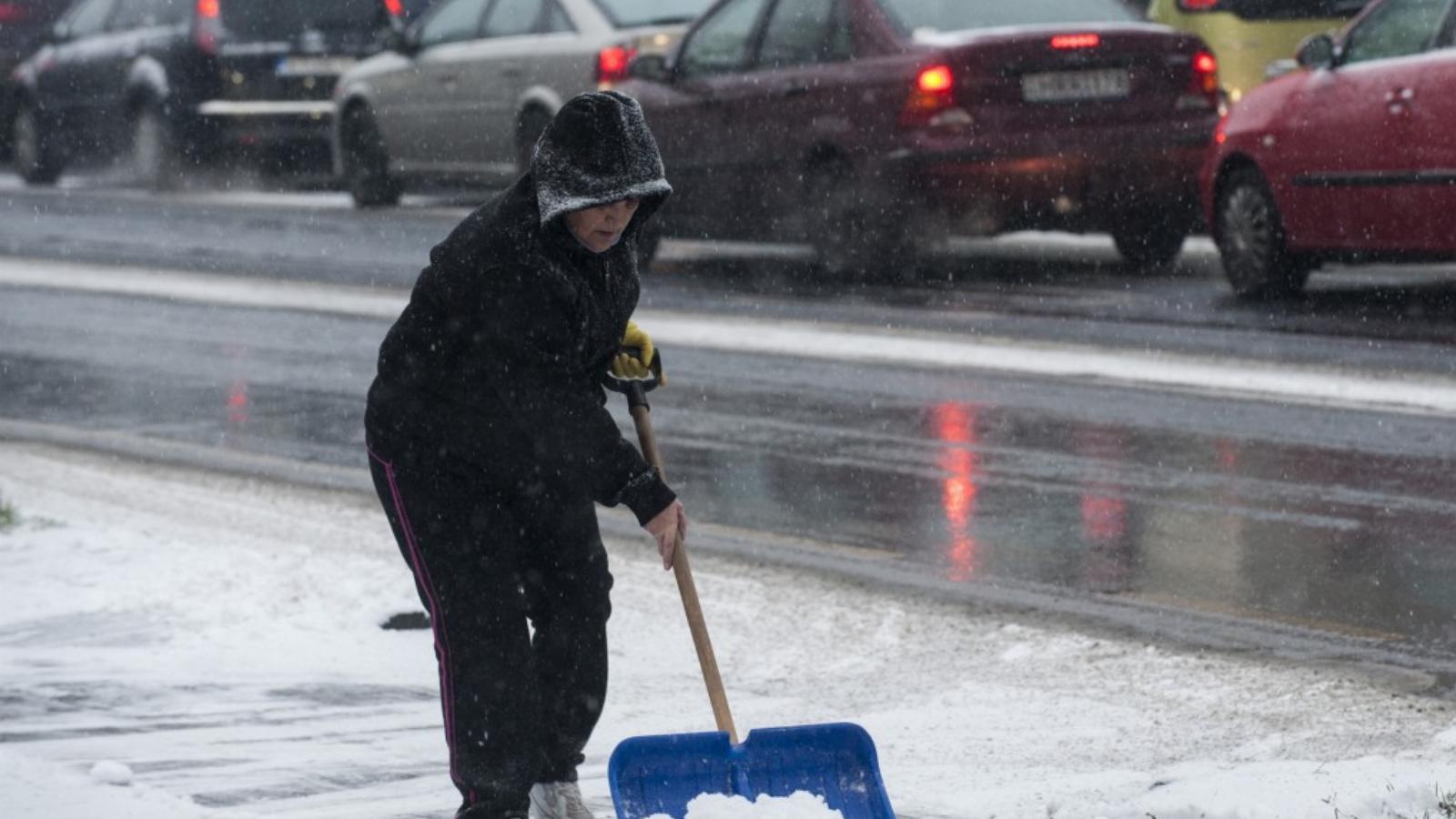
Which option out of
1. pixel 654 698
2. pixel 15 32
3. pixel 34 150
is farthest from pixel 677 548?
pixel 15 32

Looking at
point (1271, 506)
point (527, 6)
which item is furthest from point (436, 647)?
point (527, 6)

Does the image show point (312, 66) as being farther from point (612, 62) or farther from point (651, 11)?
point (612, 62)

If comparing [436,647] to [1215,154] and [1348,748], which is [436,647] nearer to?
[1348,748]

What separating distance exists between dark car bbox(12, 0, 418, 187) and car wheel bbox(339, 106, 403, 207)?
1.16 m

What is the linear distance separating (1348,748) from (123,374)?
7.53 m

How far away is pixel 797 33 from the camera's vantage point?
1379 cm

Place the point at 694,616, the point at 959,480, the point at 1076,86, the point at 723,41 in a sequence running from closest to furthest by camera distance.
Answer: the point at 694,616 < the point at 959,480 < the point at 1076,86 < the point at 723,41

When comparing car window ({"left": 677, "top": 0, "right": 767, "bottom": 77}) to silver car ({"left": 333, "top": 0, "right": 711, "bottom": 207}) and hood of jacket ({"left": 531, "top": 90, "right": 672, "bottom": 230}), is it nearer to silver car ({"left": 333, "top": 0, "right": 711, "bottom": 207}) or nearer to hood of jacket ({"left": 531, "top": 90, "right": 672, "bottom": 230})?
silver car ({"left": 333, "top": 0, "right": 711, "bottom": 207})

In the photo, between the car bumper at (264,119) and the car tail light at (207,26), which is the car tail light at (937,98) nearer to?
the car bumper at (264,119)

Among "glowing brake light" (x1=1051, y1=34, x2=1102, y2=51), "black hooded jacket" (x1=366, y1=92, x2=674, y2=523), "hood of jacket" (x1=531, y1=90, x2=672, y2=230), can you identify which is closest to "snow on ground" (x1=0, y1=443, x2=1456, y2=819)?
"black hooded jacket" (x1=366, y1=92, x2=674, y2=523)

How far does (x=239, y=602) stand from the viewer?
621 cm

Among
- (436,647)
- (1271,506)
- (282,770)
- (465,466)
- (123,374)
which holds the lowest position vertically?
(123,374)

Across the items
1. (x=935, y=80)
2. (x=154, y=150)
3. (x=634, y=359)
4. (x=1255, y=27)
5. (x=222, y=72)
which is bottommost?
(x=154, y=150)

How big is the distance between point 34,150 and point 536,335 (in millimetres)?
20801
